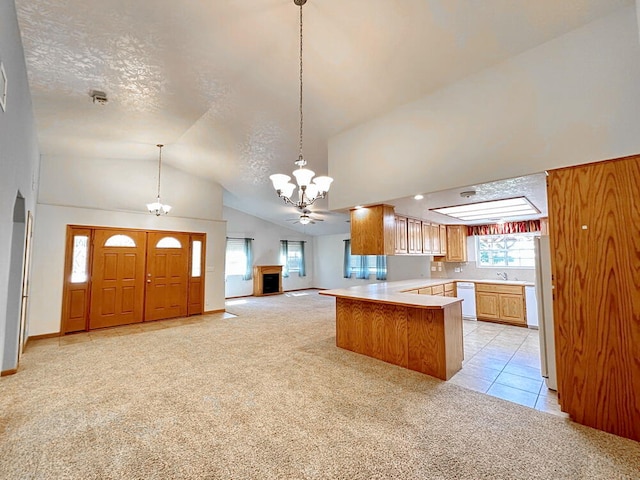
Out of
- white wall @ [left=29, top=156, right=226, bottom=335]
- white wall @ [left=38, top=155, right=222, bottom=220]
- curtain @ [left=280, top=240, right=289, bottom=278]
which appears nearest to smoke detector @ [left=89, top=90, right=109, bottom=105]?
white wall @ [left=38, top=155, right=222, bottom=220]

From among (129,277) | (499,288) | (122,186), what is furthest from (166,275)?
(499,288)

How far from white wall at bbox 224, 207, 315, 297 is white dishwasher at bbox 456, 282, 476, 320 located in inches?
210

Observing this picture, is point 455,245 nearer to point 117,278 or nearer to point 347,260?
point 347,260

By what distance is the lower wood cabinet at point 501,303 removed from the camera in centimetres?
540

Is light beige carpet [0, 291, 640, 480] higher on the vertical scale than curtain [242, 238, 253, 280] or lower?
lower

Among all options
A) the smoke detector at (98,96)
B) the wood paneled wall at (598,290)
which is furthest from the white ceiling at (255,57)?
the wood paneled wall at (598,290)

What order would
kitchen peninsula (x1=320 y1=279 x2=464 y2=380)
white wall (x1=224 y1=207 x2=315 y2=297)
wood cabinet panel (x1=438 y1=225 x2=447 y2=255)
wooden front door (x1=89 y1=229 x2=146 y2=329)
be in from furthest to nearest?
1. white wall (x1=224 y1=207 x2=315 y2=297)
2. wood cabinet panel (x1=438 y1=225 x2=447 y2=255)
3. wooden front door (x1=89 y1=229 x2=146 y2=329)
4. kitchen peninsula (x1=320 y1=279 x2=464 y2=380)

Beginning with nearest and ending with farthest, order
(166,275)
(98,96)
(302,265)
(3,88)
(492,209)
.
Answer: (3,88) < (98,96) < (492,209) < (166,275) < (302,265)

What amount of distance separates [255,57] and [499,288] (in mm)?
5901

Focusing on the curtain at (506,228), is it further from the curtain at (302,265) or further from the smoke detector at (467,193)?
the curtain at (302,265)

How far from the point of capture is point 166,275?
21.2 ft

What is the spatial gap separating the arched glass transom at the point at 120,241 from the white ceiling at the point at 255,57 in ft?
6.67

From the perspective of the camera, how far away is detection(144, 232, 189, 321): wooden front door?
20.6 feet

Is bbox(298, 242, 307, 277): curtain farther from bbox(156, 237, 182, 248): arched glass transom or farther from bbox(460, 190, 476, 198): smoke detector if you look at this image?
bbox(460, 190, 476, 198): smoke detector
